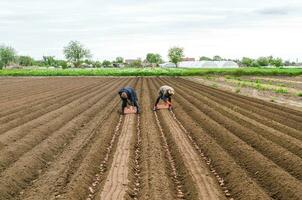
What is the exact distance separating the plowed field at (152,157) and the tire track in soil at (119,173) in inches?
0.7

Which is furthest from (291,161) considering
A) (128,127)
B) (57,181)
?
(128,127)

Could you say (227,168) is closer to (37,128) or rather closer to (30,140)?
(30,140)

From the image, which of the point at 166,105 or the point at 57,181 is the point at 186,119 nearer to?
the point at 166,105

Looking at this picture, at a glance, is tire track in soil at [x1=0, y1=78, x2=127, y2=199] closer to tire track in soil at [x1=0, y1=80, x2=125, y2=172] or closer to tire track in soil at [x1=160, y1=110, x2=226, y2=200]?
tire track in soil at [x1=0, y1=80, x2=125, y2=172]

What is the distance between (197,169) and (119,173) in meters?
1.56

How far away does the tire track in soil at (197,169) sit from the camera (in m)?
6.75

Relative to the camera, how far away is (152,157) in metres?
9.23

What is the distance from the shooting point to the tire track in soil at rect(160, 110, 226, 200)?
675cm

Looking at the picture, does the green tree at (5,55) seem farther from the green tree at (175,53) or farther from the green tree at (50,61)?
the green tree at (175,53)

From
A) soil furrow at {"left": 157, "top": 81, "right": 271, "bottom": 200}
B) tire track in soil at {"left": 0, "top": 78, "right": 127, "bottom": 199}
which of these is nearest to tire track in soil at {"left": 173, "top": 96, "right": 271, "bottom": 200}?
soil furrow at {"left": 157, "top": 81, "right": 271, "bottom": 200}

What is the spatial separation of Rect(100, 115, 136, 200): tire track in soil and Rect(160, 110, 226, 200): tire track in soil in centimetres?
126

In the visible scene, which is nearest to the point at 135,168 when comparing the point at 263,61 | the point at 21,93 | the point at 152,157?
the point at 152,157

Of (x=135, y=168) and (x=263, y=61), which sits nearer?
(x=135, y=168)

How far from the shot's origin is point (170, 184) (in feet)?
23.9
